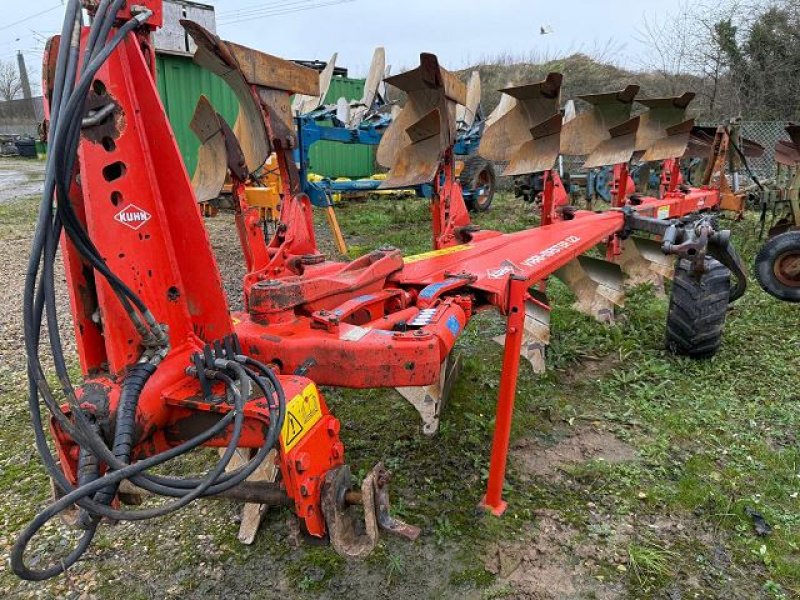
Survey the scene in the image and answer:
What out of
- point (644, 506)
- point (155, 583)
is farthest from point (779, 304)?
point (155, 583)

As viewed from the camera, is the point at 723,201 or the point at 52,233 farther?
the point at 723,201

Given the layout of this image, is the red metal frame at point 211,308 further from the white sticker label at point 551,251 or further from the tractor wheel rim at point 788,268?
the tractor wheel rim at point 788,268

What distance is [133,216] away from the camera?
5.37 feet

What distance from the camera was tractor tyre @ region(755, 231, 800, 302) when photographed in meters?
5.00

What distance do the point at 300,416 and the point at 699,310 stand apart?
3232mm

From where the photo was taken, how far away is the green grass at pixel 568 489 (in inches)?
92.5

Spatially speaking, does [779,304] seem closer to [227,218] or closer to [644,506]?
[644,506]

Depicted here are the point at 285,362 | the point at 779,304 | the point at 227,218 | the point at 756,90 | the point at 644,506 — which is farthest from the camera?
the point at 756,90

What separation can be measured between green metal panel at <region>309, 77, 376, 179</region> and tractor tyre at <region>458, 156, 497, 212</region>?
3.94 metres

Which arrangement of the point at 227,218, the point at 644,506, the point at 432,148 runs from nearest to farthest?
the point at 644,506
the point at 432,148
the point at 227,218

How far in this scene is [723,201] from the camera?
6836 mm

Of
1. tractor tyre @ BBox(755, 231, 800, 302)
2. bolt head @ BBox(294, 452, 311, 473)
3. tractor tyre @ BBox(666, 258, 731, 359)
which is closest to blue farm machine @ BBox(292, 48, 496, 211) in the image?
tractor tyre @ BBox(666, 258, 731, 359)

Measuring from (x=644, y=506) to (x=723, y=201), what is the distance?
5253 mm

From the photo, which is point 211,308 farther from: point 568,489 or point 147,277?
point 568,489
